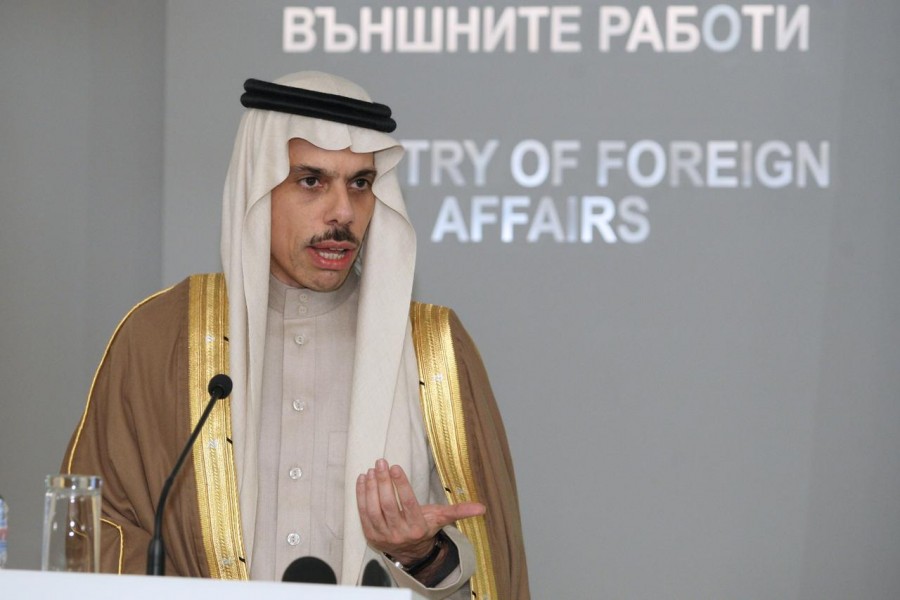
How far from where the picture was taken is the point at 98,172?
500cm

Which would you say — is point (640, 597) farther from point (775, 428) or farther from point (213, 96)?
point (213, 96)

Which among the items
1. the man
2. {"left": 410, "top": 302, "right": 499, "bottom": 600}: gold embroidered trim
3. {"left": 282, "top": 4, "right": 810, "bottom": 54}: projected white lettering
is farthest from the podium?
{"left": 282, "top": 4, "right": 810, "bottom": 54}: projected white lettering

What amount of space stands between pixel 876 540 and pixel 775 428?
459 millimetres

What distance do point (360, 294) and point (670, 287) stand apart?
62.8 inches

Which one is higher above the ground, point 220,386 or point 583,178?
point 583,178

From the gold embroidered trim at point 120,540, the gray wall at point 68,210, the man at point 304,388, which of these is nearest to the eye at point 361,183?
the man at point 304,388

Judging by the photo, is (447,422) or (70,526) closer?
(70,526)

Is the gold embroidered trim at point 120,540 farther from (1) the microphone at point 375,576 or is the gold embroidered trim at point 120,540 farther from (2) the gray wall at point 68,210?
(2) the gray wall at point 68,210

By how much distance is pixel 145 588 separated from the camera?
1794 mm

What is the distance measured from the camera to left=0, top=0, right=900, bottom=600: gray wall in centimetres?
452

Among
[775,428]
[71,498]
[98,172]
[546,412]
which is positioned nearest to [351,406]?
[71,498]

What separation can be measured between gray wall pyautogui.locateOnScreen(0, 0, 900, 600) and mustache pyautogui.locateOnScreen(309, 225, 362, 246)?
1.46 m

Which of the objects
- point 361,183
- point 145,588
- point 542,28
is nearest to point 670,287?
point 542,28

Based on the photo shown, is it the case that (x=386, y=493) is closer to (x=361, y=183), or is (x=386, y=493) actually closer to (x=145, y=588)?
(x=361, y=183)
